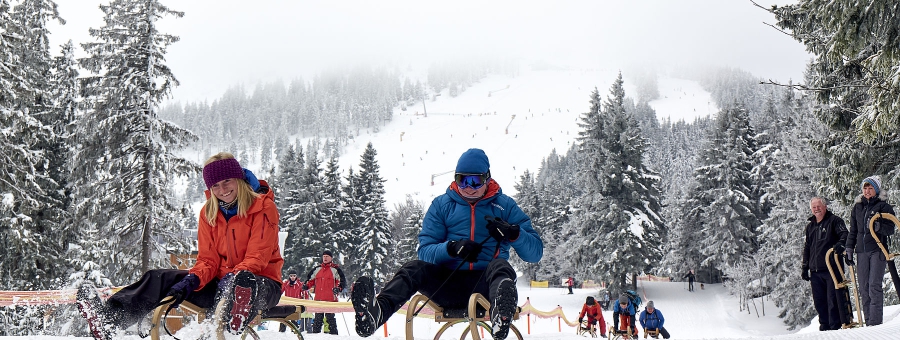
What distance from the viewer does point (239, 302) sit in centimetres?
409

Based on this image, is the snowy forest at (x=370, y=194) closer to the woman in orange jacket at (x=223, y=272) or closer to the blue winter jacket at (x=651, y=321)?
the blue winter jacket at (x=651, y=321)

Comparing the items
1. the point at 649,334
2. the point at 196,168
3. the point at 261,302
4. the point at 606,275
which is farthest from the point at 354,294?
the point at 606,275

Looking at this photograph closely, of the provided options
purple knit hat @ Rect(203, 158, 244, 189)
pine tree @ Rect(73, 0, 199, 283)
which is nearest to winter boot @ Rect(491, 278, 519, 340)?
purple knit hat @ Rect(203, 158, 244, 189)

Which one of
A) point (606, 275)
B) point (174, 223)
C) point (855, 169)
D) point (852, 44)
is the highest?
point (852, 44)

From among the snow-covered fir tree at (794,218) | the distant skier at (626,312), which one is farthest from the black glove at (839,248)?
the snow-covered fir tree at (794,218)

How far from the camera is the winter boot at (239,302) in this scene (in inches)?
160

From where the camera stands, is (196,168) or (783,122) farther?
(783,122)

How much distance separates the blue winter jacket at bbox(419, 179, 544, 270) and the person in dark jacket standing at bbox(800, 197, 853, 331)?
5424 mm

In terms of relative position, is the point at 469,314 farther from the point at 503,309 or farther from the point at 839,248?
the point at 839,248

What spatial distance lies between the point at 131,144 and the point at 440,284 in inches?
647

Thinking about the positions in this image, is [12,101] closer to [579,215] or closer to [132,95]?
[132,95]

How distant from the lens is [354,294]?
168 inches

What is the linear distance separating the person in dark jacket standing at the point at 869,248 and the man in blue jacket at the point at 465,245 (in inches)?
202

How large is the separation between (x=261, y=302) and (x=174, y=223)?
16142 millimetres
